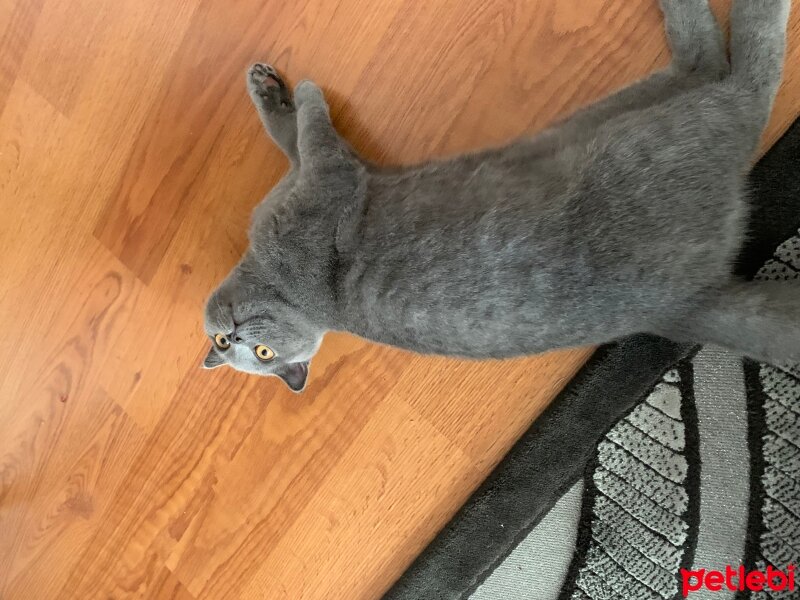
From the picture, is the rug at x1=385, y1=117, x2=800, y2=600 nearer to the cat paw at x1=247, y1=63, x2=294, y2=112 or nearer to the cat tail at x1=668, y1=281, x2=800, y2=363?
the cat tail at x1=668, y1=281, x2=800, y2=363

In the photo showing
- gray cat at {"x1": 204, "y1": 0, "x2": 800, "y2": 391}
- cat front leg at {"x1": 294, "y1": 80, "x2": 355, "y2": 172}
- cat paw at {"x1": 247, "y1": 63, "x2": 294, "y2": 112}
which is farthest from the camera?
cat paw at {"x1": 247, "y1": 63, "x2": 294, "y2": 112}

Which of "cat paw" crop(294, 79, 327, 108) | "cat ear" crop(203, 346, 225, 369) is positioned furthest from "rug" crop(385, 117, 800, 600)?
"cat paw" crop(294, 79, 327, 108)

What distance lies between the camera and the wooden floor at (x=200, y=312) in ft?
3.61

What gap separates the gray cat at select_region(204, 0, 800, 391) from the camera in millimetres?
829

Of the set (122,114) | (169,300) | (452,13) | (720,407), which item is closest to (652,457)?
(720,407)

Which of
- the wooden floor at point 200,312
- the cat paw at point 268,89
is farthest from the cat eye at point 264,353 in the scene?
the cat paw at point 268,89

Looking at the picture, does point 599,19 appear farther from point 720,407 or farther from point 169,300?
point 169,300

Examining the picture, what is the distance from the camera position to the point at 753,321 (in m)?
0.85

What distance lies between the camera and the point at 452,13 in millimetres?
1080

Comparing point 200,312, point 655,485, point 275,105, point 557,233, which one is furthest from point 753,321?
point 200,312

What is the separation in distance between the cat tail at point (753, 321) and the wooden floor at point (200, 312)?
0.32 meters

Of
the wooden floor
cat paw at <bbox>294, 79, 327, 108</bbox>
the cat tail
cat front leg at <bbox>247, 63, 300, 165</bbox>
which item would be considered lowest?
the wooden floor

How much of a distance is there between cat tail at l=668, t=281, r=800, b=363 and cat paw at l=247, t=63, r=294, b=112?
32.2 inches

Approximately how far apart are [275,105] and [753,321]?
91 cm
